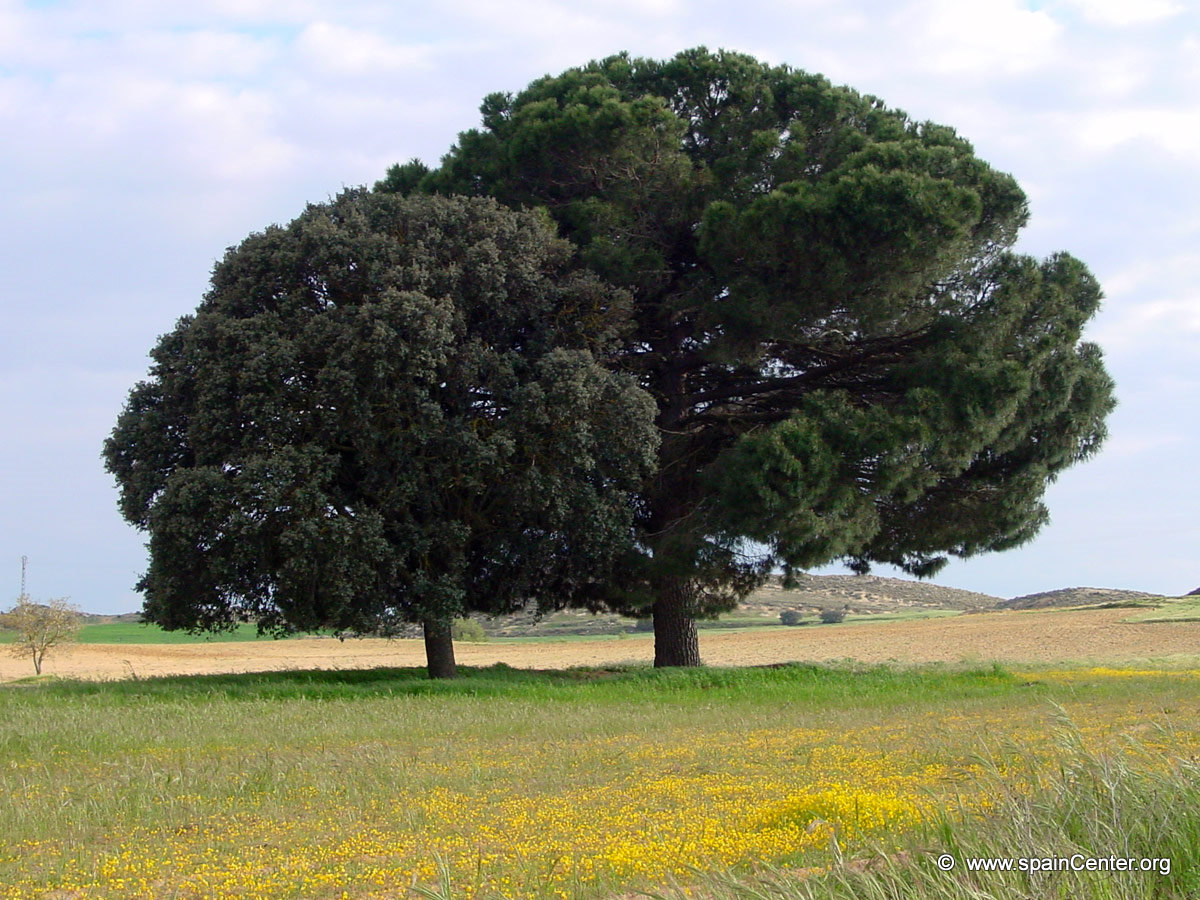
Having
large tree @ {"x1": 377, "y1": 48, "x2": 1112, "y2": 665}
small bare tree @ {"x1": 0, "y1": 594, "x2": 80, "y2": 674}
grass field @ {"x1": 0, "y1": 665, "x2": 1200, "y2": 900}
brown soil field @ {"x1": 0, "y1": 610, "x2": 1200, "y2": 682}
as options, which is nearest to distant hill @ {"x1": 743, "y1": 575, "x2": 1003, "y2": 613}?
brown soil field @ {"x1": 0, "y1": 610, "x2": 1200, "y2": 682}

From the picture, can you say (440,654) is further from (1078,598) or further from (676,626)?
(1078,598)

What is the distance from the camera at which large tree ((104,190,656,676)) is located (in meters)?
19.6

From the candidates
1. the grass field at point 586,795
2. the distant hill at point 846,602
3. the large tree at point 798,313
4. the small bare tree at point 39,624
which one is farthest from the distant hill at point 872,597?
the grass field at point 586,795

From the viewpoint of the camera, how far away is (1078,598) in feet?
A: 267

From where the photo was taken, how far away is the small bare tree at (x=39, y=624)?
38.8 m

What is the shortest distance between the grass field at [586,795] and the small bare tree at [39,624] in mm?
22869

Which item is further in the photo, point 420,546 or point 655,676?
point 655,676

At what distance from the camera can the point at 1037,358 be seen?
22.5 m

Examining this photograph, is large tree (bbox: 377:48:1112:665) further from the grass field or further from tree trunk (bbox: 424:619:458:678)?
the grass field

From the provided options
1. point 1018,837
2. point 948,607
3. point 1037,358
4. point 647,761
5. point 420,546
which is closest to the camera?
point 1018,837

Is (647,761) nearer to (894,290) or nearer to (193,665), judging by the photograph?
(894,290)


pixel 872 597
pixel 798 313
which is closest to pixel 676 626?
pixel 798 313

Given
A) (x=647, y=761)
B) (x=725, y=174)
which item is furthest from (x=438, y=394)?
(x=647, y=761)

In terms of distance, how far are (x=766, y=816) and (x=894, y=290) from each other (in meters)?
15.9
